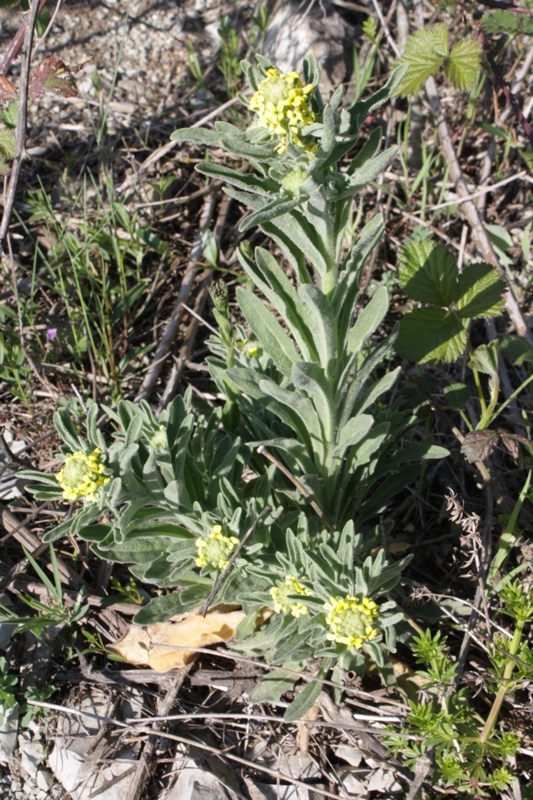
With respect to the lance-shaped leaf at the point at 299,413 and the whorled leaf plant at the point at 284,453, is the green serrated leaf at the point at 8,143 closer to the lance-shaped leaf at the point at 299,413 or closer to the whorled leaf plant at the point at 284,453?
the whorled leaf plant at the point at 284,453

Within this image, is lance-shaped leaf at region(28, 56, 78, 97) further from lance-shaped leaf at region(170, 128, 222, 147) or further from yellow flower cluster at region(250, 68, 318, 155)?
yellow flower cluster at region(250, 68, 318, 155)

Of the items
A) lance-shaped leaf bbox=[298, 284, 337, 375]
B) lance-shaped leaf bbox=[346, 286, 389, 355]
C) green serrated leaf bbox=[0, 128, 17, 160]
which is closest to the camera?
lance-shaped leaf bbox=[298, 284, 337, 375]

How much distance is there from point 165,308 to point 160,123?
1570mm

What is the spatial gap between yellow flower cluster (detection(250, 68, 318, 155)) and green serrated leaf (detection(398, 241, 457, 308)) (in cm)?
134

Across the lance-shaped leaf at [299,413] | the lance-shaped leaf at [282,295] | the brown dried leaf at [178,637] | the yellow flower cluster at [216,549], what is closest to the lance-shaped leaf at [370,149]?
the lance-shaped leaf at [282,295]

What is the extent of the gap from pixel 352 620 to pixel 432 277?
164 centimetres

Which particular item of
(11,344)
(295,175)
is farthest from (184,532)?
(11,344)

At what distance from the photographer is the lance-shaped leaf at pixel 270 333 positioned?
8.69 ft

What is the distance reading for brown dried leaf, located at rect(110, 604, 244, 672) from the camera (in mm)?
2947

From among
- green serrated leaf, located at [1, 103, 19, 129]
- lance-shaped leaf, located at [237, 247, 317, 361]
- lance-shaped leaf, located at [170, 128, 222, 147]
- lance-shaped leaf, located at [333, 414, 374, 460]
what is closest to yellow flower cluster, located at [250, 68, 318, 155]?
lance-shaped leaf, located at [170, 128, 222, 147]

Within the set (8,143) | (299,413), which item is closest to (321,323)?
(299,413)

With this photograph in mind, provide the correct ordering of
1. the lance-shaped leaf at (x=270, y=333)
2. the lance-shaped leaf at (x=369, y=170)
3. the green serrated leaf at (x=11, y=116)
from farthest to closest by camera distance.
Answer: the green serrated leaf at (x=11, y=116)
the lance-shaped leaf at (x=270, y=333)
the lance-shaped leaf at (x=369, y=170)

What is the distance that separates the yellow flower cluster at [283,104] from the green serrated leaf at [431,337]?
4.23ft

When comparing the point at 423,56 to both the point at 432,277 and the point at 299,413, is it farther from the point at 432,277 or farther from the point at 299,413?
the point at 299,413
